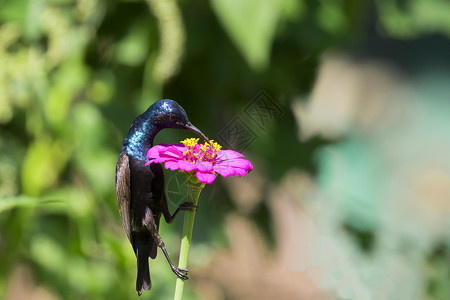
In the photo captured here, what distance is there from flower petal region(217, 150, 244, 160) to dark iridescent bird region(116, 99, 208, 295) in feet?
0.03

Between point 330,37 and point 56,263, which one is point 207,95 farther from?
point 56,263

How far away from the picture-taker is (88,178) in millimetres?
622

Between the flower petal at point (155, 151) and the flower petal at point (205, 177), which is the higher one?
the flower petal at point (205, 177)

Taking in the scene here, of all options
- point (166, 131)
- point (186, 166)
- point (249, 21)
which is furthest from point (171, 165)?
point (249, 21)

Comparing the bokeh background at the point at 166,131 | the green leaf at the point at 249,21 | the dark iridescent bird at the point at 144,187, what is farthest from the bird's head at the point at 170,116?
the green leaf at the point at 249,21

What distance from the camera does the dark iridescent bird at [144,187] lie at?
Result: 0.16 m

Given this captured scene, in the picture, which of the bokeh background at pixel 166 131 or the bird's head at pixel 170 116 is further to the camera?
the bokeh background at pixel 166 131

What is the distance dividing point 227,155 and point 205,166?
0.04 feet

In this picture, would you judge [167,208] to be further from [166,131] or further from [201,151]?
[166,131]

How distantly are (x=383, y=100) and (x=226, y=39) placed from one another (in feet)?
5.95

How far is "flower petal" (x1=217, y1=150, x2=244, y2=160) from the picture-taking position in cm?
15

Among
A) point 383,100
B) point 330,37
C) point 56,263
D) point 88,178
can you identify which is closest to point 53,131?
point 88,178

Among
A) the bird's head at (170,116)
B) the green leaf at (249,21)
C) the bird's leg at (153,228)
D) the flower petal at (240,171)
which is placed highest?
the green leaf at (249,21)

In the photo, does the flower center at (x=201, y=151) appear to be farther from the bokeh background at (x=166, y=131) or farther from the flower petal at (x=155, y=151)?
the bokeh background at (x=166, y=131)
